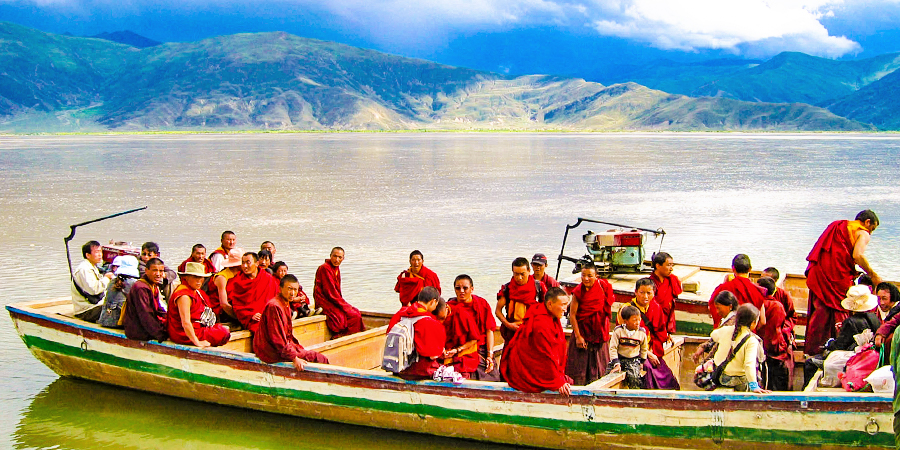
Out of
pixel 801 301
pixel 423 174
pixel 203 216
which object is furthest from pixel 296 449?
pixel 423 174

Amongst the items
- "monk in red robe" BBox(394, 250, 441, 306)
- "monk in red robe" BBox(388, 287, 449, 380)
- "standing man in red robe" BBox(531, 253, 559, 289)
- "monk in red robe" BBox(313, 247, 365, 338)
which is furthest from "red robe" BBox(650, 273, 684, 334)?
"monk in red robe" BBox(313, 247, 365, 338)

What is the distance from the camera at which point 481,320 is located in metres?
8.12

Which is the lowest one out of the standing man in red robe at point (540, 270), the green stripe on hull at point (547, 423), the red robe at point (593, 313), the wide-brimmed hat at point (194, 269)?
the green stripe on hull at point (547, 423)

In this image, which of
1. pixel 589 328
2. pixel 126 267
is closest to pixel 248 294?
pixel 126 267

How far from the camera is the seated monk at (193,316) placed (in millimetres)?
8734

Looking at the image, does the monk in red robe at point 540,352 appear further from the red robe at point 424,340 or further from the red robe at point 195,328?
the red robe at point 195,328

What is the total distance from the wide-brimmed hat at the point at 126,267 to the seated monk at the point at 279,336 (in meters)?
2.17

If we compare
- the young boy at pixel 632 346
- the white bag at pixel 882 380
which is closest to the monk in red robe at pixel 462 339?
the young boy at pixel 632 346

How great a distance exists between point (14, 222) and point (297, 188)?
46.8 feet

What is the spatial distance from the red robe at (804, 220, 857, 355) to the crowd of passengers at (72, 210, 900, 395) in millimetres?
16

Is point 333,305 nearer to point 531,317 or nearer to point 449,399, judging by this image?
point 449,399

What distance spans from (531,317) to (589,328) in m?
1.60

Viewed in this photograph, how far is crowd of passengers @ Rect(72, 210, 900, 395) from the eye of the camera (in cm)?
713

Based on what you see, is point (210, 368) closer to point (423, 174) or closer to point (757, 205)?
point (757, 205)
